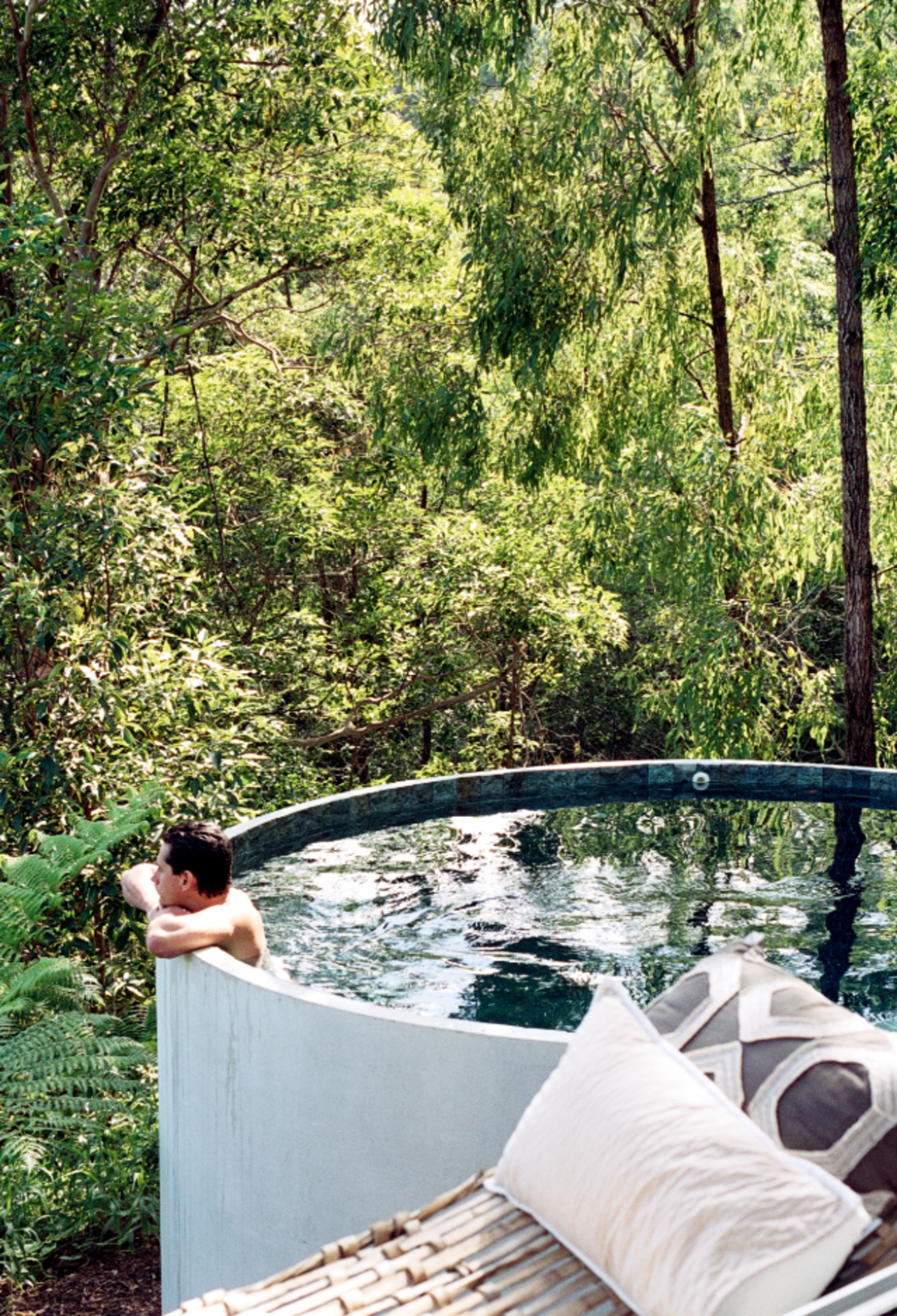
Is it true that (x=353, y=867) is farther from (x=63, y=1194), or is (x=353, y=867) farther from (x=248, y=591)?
(x=248, y=591)

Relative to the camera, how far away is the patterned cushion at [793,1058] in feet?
5.27

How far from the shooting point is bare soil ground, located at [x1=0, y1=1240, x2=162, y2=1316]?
3182 millimetres

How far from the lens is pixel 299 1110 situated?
2.40 meters

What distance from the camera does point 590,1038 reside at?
1.89 m

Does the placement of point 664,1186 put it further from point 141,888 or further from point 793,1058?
point 141,888

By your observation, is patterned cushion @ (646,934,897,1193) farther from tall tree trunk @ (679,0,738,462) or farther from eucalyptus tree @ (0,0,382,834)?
tall tree trunk @ (679,0,738,462)

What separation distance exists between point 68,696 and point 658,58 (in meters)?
5.03

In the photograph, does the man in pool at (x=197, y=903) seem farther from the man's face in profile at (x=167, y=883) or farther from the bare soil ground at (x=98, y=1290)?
the bare soil ground at (x=98, y=1290)

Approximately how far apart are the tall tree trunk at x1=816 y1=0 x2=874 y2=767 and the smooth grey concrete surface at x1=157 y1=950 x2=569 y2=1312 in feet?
17.8

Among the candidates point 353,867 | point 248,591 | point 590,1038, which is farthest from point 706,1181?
point 248,591

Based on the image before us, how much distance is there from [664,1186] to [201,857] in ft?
4.87

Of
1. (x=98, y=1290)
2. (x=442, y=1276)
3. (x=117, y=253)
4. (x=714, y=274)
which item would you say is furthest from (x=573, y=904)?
(x=117, y=253)

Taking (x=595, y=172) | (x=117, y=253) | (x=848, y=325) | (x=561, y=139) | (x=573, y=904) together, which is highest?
(x=561, y=139)

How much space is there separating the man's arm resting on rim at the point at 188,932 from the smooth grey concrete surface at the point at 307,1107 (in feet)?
0.13
